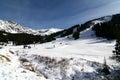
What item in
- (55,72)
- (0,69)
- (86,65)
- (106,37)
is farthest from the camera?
(106,37)

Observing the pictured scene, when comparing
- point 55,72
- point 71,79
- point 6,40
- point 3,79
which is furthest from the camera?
point 6,40

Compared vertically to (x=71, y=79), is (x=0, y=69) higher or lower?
higher

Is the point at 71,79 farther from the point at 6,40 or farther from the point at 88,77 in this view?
the point at 6,40

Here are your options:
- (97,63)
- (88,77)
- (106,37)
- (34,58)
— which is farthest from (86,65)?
(106,37)

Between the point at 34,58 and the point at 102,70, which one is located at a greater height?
the point at 34,58

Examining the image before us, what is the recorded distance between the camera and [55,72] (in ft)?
97.7

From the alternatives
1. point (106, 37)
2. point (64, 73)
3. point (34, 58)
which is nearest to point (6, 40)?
point (106, 37)

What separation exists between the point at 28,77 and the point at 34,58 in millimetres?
12353

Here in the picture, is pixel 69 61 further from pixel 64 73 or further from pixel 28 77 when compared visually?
pixel 28 77

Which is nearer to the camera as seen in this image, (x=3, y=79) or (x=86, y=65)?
(x=3, y=79)

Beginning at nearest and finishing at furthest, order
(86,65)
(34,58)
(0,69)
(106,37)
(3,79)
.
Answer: (3,79) → (0,69) → (86,65) → (34,58) → (106,37)

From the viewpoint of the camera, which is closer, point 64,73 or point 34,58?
point 64,73

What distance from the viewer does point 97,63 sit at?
1303 inches

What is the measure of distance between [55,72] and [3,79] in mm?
10046
